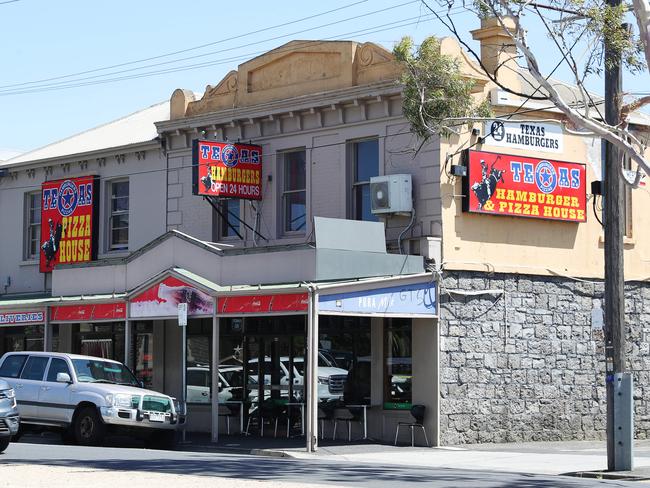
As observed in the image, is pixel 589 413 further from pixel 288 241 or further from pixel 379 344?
pixel 288 241

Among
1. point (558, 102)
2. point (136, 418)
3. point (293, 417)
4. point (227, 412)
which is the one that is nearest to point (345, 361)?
point (293, 417)

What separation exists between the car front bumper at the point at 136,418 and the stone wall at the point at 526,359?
5099mm

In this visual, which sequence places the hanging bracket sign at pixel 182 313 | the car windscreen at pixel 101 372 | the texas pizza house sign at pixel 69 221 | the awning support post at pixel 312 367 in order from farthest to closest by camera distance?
the texas pizza house sign at pixel 69 221
the hanging bracket sign at pixel 182 313
the car windscreen at pixel 101 372
the awning support post at pixel 312 367

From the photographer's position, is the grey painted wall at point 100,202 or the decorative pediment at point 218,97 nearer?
the decorative pediment at point 218,97

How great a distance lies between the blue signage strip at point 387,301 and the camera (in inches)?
856

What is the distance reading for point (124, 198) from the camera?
3023 centimetres

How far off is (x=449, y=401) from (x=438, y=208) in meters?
3.61

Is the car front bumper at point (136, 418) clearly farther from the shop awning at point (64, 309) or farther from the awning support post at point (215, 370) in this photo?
the shop awning at point (64, 309)

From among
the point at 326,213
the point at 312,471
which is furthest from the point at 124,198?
the point at 312,471

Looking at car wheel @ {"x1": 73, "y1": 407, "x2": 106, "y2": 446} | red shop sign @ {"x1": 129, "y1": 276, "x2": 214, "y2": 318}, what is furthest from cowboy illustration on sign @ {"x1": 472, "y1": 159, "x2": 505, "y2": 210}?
car wheel @ {"x1": 73, "y1": 407, "x2": 106, "y2": 446}

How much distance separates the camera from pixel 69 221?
102 feet

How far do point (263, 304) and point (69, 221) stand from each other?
10182mm

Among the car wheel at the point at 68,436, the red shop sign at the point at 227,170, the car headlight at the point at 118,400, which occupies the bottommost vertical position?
the car wheel at the point at 68,436

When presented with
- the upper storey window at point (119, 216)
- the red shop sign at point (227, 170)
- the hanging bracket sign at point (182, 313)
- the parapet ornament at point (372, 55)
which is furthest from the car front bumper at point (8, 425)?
the upper storey window at point (119, 216)
